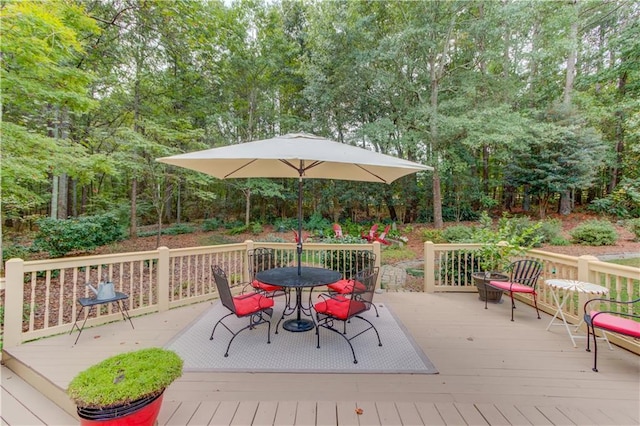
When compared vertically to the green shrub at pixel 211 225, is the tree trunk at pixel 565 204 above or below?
above

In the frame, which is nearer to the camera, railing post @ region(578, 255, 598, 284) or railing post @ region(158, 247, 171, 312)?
railing post @ region(578, 255, 598, 284)

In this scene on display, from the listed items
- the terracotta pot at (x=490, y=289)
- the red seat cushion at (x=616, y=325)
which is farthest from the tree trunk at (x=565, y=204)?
the red seat cushion at (x=616, y=325)

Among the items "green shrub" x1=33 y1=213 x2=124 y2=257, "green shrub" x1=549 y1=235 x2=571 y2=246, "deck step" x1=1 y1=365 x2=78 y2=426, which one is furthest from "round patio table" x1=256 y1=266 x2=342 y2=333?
"green shrub" x1=549 y1=235 x2=571 y2=246

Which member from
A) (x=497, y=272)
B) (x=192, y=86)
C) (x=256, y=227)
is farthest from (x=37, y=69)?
(x=256, y=227)

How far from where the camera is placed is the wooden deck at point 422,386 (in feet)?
6.40

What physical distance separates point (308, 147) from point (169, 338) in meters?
2.64

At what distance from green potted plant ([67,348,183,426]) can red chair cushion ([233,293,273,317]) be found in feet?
3.64

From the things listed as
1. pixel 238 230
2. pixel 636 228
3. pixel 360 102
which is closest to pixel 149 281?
pixel 238 230

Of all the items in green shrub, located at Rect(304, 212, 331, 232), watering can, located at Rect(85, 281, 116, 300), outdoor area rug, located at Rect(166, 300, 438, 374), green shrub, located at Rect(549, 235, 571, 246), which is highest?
green shrub, located at Rect(304, 212, 331, 232)

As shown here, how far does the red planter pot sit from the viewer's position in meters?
1.56

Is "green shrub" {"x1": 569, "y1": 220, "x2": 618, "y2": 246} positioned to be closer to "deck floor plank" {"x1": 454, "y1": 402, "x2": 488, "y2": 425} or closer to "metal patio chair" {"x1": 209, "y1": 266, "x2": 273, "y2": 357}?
"deck floor plank" {"x1": 454, "y1": 402, "x2": 488, "y2": 425}

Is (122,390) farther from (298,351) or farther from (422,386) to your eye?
(422,386)

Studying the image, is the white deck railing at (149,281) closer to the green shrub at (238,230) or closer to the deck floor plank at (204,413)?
the deck floor plank at (204,413)

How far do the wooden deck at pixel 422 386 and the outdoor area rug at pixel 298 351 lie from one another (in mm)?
109
